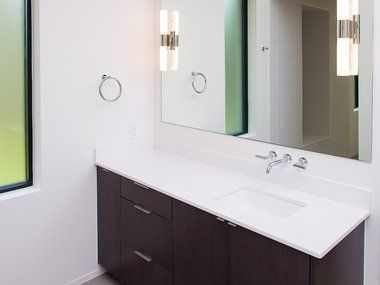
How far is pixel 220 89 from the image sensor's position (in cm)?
247

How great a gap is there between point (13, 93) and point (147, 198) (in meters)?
1.07

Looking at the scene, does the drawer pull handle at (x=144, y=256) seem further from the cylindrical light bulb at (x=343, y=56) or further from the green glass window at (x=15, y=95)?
the cylindrical light bulb at (x=343, y=56)

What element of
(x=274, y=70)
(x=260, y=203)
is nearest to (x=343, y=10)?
(x=274, y=70)

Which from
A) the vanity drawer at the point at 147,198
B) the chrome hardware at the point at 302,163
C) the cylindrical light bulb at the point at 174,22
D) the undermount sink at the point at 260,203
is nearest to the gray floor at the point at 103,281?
the vanity drawer at the point at 147,198

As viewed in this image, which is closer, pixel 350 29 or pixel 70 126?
pixel 350 29

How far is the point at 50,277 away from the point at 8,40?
155 centimetres

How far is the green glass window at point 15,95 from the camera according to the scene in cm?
215

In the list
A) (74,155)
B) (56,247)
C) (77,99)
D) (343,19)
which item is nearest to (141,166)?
(74,155)

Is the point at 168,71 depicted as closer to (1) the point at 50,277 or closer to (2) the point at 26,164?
(2) the point at 26,164

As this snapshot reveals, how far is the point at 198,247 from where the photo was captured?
1.78m

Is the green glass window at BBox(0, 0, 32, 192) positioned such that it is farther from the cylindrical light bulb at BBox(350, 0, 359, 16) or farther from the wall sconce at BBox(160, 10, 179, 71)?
the cylindrical light bulb at BBox(350, 0, 359, 16)

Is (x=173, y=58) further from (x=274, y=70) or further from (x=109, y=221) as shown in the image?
(x=109, y=221)

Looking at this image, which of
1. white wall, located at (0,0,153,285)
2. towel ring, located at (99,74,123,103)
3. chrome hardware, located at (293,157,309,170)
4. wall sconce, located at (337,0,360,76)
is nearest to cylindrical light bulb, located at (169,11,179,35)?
white wall, located at (0,0,153,285)

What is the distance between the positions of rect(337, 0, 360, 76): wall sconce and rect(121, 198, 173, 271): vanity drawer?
4.01ft
